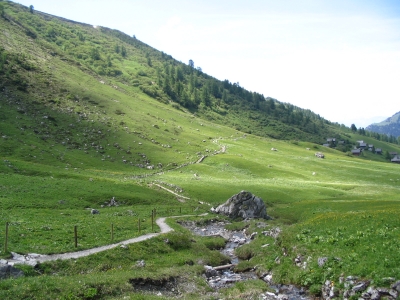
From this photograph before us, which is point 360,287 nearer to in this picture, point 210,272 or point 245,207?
point 210,272

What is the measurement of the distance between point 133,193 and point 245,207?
21413mm

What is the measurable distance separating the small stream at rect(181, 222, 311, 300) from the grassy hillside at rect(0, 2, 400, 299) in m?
0.93

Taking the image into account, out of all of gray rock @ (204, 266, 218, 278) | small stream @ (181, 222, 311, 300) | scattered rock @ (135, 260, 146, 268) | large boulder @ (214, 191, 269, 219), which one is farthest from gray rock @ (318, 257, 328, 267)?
large boulder @ (214, 191, 269, 219)

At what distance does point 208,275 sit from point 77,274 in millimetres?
11033

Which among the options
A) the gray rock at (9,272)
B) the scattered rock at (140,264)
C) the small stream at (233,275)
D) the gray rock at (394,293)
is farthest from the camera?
the scattered rock at (140,264)

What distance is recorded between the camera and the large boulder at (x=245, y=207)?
52375 millimetres

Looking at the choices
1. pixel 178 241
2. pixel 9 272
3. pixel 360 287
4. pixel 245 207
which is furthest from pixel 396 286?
pixel 245 207

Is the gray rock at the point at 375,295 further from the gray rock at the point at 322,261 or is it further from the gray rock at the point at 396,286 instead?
the gray rock at the point at 322,261

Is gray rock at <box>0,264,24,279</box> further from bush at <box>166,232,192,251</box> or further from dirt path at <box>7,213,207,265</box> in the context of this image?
bush at <box>166,232,192,251</box>

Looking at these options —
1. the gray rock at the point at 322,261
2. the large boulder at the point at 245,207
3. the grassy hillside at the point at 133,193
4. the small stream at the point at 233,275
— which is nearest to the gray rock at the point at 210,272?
the small stream at the point at 233,275

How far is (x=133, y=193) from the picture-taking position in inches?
2345

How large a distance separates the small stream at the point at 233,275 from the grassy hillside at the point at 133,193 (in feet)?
3.05

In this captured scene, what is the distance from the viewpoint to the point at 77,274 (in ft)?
77.5

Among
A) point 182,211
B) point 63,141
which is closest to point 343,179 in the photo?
point 182,211
